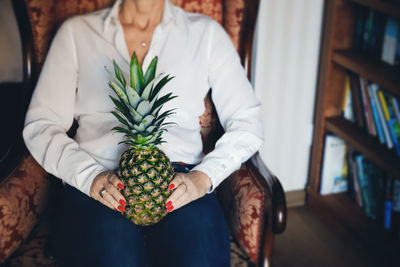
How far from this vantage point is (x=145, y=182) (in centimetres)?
127

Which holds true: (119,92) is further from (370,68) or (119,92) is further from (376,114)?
(376,114)

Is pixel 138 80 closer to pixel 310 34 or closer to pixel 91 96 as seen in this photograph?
pixel 91 96

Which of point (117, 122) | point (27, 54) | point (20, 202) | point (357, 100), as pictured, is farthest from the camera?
point (357, 100)

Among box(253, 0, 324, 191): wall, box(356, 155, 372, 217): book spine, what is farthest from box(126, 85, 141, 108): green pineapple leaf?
box(356, 155, 372, 217): book spine

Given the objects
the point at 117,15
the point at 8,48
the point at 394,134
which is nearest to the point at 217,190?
the point at 117,15

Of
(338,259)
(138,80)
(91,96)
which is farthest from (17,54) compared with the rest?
(338,259)

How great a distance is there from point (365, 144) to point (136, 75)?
134 centimetres

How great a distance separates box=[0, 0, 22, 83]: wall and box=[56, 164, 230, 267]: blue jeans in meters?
1.09

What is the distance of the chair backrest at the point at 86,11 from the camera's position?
173 cm

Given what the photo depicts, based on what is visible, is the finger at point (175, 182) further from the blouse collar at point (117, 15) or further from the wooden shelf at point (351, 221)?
the wooden shelf at point (351, 221)

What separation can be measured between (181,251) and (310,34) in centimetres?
140

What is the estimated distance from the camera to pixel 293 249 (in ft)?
7.47

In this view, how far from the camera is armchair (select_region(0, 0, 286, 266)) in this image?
145 cm

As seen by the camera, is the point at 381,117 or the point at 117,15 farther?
the point at 381,117
